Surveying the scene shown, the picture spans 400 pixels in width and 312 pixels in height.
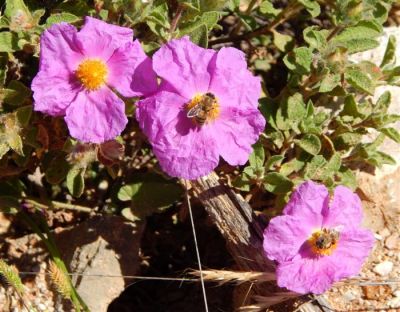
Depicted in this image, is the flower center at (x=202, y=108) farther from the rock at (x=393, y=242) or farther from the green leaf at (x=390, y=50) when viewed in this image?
the rock at (x=393, y=242)

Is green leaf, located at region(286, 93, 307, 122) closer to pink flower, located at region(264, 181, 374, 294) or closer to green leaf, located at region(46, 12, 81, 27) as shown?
pink flower, located at region(264, 181, 374, 294)

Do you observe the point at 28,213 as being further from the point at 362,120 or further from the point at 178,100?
the point at 362,120

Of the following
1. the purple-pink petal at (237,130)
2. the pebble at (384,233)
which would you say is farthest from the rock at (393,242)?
the purple-pink petal at (237,130)

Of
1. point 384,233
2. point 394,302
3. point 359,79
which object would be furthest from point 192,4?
point 394,302

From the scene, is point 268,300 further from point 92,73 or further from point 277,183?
point 92,73

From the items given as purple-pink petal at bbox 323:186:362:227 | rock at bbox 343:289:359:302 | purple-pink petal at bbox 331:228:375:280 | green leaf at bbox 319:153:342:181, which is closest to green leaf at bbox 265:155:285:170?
green leaf at bbox 319:153:342:181

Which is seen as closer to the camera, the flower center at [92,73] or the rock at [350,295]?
the flower center at [92,73]
